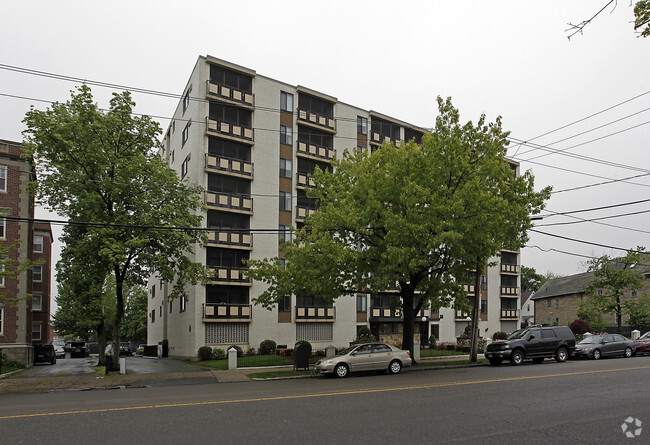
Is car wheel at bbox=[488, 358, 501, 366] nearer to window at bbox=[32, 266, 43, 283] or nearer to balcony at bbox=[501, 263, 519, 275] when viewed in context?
balcony at bbox=[501, 263, 519, 275]

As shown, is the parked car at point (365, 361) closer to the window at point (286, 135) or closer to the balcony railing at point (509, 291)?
the window at point (286, 135)

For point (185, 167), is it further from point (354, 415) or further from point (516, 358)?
point (354, 415)

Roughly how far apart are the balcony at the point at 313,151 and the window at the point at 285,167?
39.5 inches

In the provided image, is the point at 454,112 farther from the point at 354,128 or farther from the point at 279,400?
the point at 354,128

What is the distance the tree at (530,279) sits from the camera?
111312 millimetres

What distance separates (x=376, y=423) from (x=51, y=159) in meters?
20.7

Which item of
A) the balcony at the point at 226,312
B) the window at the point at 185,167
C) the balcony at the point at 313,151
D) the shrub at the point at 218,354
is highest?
the balcony at the point at 313,151

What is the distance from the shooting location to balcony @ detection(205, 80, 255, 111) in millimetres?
35438

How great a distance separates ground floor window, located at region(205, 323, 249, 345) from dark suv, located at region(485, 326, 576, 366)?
17.9 m

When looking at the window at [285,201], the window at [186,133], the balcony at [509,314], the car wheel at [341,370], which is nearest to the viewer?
the car wheel at [341,370]

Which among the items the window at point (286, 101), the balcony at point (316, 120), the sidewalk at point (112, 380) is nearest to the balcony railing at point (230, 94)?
the window at point (286, 101)

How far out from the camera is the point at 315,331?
128 feet

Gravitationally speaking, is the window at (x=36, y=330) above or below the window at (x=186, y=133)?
below

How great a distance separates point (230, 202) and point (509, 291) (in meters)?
34.3
